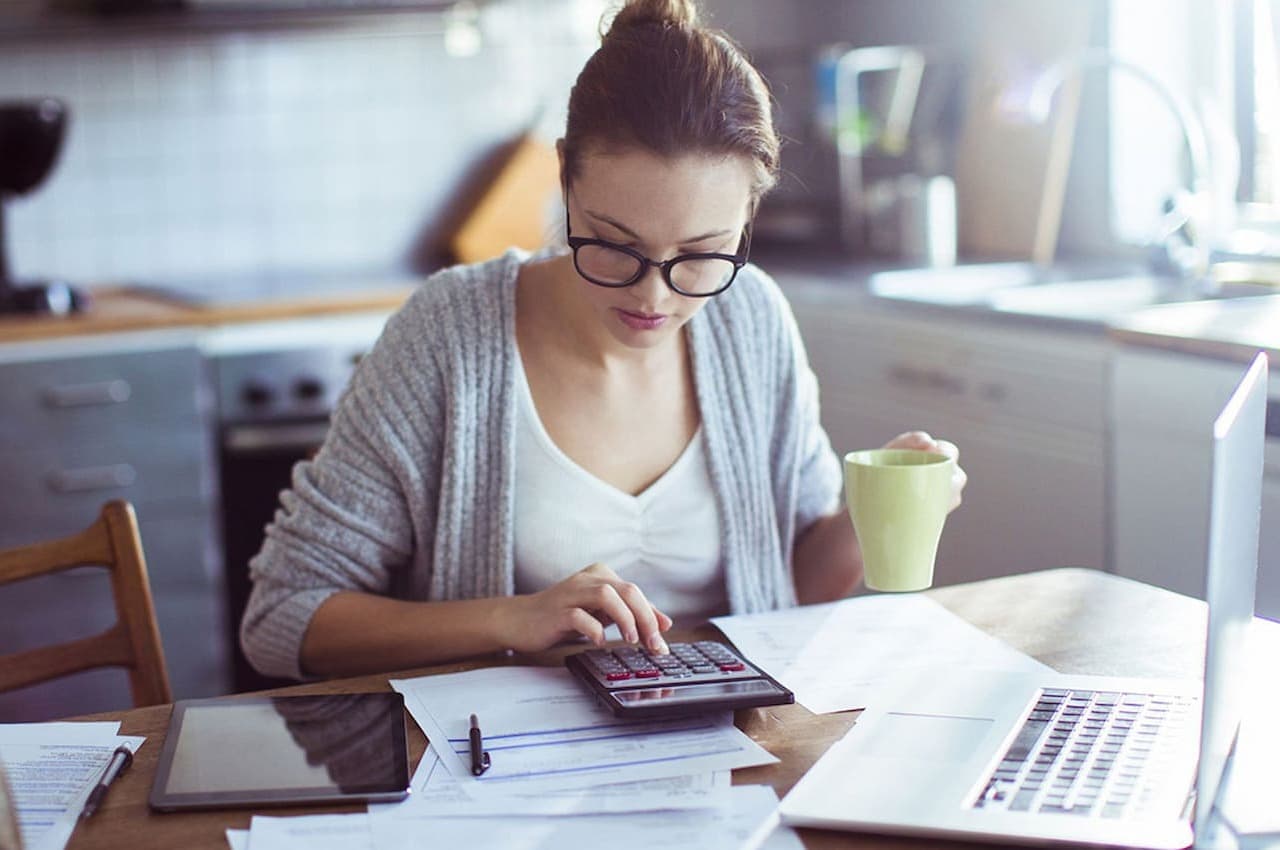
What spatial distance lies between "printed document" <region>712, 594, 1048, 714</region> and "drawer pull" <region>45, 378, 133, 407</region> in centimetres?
187

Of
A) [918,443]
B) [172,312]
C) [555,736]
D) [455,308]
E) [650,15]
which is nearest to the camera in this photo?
[555,736]

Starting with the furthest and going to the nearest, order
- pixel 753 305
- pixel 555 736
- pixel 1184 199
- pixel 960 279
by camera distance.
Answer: pixel 960 279 → pixel 1184 199 → pixel 753 305 → pixel 555 736

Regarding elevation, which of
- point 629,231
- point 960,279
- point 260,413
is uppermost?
point 629,231

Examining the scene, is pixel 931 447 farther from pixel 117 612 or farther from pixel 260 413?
pixel 260 413

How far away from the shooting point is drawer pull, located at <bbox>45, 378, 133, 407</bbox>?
9.45 ft

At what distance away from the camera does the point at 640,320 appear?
1440 mm

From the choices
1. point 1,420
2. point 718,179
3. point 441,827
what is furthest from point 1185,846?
point 1,420

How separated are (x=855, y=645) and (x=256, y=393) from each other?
1.94 metres

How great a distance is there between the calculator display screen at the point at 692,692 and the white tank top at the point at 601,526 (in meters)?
0.43

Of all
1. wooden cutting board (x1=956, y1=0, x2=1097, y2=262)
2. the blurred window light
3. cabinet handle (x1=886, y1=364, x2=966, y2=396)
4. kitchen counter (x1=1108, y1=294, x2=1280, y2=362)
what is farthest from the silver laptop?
wooden cutting board (x1=956, y1=0, x2=1097, y2=262)

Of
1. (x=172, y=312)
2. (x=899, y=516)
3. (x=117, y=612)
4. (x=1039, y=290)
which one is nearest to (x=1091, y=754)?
(x=899, y=516)

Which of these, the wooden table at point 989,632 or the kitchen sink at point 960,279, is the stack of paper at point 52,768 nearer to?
the wooden table at point 989,632

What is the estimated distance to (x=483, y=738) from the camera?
3.78 ft

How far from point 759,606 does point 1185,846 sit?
2.41ft
